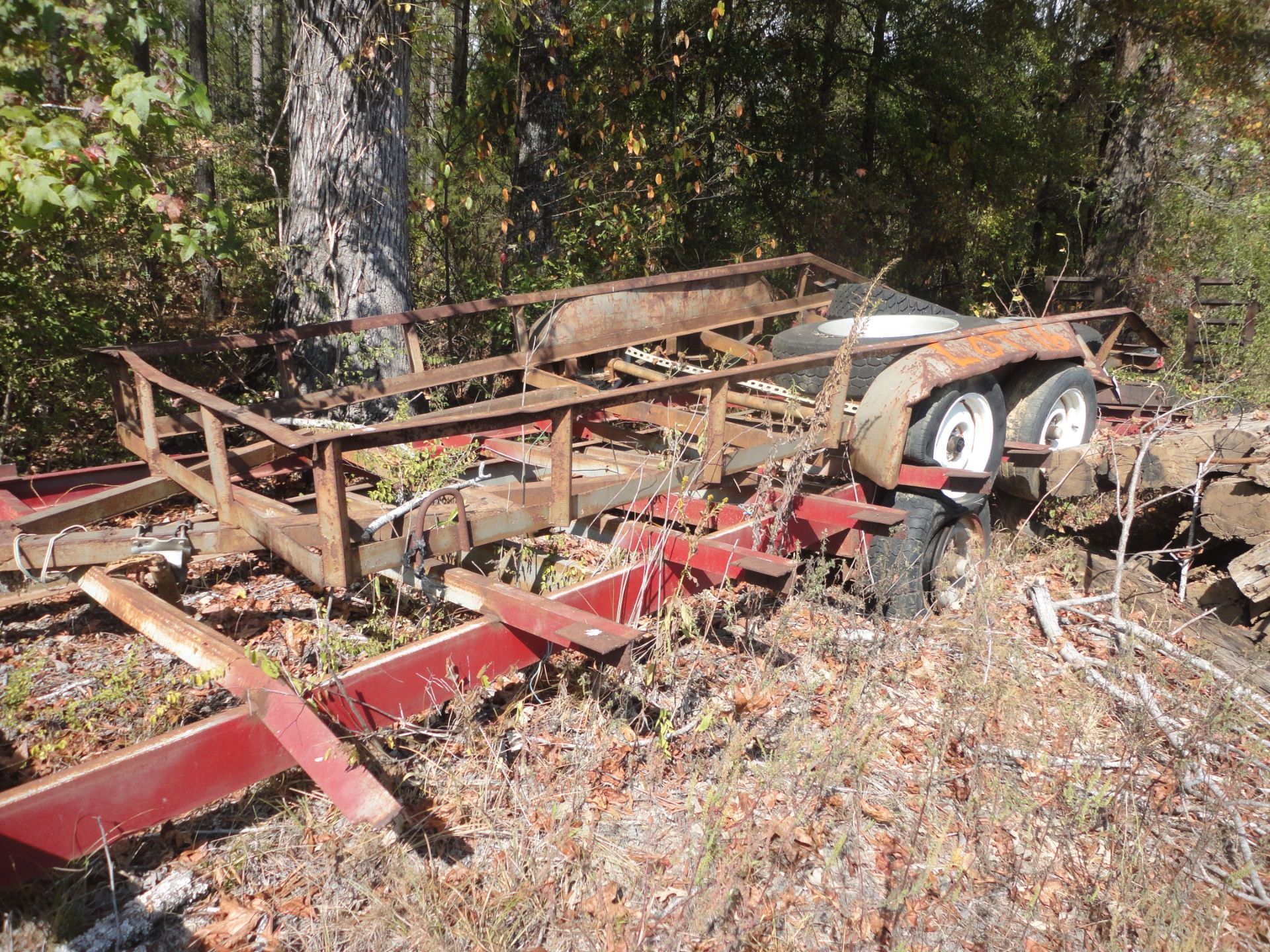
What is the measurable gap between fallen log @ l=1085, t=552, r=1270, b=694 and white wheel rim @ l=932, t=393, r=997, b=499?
91 centimetres

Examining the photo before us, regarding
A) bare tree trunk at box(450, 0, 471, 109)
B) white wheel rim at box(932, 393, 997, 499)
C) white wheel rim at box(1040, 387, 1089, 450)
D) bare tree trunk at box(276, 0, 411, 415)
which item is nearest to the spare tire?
white wheel rim at box(932, 393, 997, 499)

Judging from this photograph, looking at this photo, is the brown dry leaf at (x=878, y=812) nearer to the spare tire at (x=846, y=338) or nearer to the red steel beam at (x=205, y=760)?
the red steel beam at (x=205, y=760)

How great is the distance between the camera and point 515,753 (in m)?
3.12

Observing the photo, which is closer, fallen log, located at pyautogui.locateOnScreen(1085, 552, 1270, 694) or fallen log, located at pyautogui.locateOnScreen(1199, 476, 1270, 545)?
fallen log, located at pyautogui.locateOnScreen(1085, 552, 1270, 694)

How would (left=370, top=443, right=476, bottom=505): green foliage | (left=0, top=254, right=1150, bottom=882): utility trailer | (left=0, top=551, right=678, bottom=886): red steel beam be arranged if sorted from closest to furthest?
(left=0, top=551, right=678, bottom=886): red steel beam < (left=0, top=254, right=1150, bottom=882): utility trailer < (left=370, top=443, right=476, bottom=505): green foliage

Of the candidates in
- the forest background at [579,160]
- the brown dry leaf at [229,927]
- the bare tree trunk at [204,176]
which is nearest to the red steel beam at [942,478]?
the brown dry leaf at [229,927]

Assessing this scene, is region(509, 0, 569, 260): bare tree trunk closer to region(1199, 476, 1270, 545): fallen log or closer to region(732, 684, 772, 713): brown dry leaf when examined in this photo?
region(732, 684, 772, 713): brown dry leaf

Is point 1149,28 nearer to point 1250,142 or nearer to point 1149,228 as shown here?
point 1149,228

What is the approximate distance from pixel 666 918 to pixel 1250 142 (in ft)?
60.2

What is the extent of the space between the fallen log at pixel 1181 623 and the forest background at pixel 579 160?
318cm

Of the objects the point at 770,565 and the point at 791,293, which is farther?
the point at 791,293

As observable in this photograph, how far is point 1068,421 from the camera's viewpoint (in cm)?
565

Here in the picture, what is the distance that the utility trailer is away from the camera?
2266mm

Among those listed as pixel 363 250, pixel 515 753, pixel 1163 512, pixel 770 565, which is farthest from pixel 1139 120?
pixel 515 753
